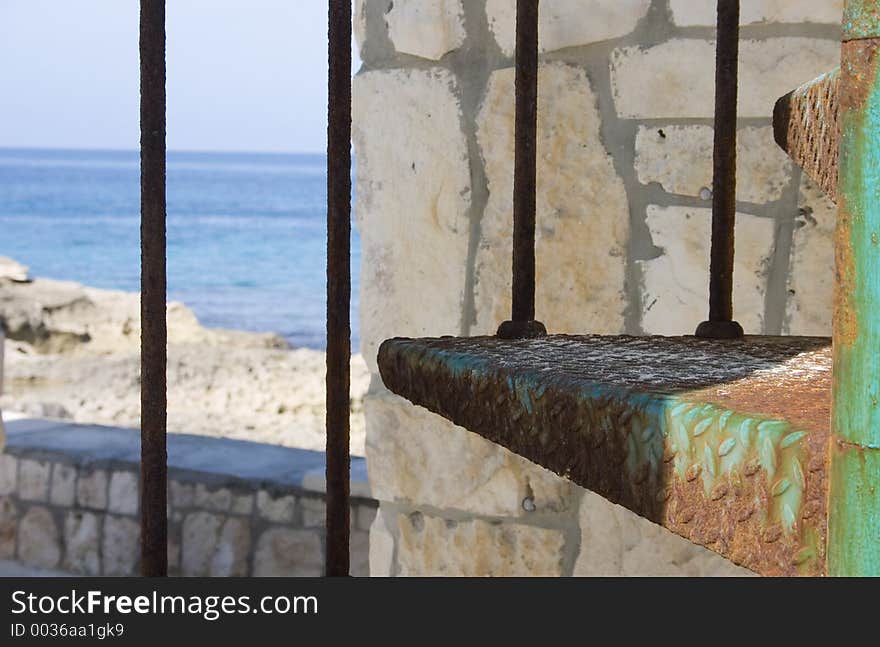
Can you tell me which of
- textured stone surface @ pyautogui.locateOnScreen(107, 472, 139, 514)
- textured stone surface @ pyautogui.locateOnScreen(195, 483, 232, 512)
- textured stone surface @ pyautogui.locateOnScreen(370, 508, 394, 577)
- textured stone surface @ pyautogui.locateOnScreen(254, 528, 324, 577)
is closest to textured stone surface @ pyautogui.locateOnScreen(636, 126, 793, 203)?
textured stone surface @ pyautogui.locateOnScreen(370, 508, 394, 577)

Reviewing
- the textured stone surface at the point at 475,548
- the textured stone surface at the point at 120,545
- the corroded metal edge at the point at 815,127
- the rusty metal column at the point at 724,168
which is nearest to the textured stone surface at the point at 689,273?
the textured stone surface at the point at 475,548

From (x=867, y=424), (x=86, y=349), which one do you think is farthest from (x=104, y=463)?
(x=86, y=349)

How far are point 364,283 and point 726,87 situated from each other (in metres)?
1.03

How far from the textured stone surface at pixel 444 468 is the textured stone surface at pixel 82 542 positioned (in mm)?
3270

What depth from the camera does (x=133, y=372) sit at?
1124cm

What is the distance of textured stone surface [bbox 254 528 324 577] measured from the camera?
448 cm

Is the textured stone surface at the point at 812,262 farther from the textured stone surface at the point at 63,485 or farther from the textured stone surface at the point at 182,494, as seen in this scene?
the textured stone surface at the point at 63,485

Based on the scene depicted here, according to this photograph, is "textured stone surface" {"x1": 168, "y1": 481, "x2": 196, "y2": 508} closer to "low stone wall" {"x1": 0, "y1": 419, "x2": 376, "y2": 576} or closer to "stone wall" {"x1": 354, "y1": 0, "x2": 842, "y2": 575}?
"low stone wall" {"x1": 0, "y1": 419, "x2": 376, "y2": 576}

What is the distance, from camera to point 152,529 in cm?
88

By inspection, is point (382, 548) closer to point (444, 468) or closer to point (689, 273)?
point (444, 468)

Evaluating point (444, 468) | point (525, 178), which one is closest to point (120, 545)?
point (444, 468)

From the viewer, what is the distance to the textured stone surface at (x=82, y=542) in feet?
16.2

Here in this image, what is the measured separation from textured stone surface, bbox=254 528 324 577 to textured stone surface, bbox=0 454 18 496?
1328 mm

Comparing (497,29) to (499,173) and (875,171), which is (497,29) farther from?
(875,171)
